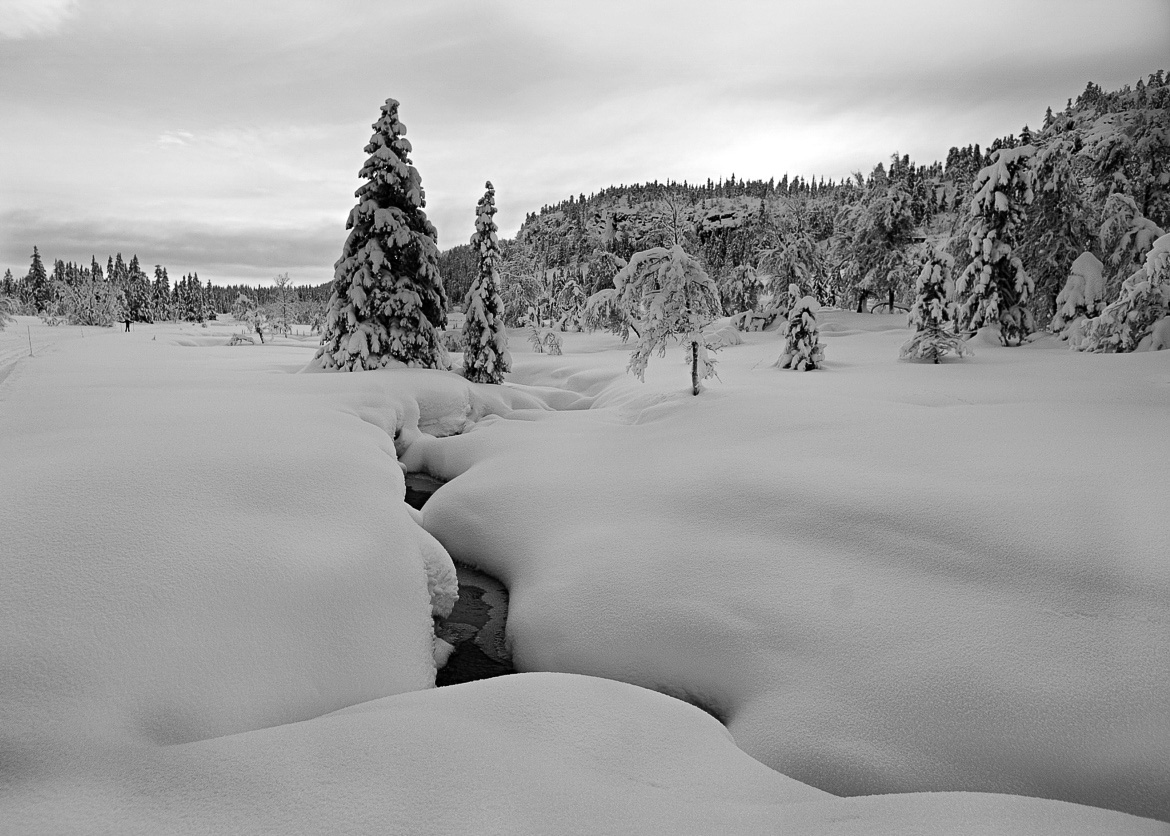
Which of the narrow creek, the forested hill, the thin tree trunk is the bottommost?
the narrow creek

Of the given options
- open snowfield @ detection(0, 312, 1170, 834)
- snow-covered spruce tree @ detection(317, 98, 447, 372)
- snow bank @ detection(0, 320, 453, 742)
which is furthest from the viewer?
snow-covered spruce tree @ detection(317, 98, 447, 372)

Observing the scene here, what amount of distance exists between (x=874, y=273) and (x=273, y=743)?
41.8m

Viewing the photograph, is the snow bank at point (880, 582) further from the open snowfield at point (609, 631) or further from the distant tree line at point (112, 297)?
the distant tree line at point (112, 297)

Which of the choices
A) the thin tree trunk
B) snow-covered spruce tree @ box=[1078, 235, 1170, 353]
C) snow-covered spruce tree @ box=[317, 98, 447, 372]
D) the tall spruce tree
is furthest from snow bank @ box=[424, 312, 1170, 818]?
the tall spruce tree

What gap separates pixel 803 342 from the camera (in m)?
22.5

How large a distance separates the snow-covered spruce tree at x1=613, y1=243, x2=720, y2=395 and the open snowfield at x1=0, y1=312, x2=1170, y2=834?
5624 millimetres

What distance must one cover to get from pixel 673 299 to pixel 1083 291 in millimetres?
18399

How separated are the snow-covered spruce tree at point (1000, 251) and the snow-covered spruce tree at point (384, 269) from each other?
22117 mm

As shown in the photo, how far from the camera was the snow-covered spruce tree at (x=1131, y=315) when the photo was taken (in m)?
16.5

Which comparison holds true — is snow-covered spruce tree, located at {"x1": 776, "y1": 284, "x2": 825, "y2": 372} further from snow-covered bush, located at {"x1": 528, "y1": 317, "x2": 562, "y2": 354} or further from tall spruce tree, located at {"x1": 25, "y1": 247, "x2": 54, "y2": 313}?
tall spruce tree, located at {"x1": 25, "y1": 247, "x2": 54, "y2": 313}

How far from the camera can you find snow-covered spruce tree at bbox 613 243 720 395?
15.4 metres

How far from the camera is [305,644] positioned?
511cm

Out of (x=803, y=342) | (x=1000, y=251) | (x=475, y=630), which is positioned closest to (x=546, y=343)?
(x=803, y=342)

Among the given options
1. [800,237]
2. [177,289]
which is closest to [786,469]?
[800,237]
